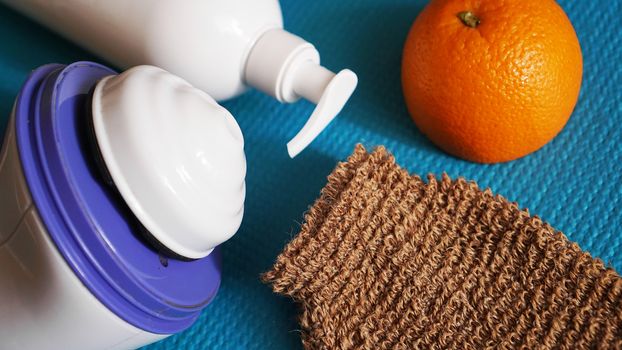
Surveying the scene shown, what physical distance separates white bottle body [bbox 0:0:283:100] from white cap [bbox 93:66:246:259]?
7cm

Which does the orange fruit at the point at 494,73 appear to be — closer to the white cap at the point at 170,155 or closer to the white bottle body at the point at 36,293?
the white cap at the point at 170,155

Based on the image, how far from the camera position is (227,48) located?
1.58 feet

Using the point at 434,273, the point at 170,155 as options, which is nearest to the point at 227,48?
the point at 170,155

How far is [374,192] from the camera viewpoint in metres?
0.47

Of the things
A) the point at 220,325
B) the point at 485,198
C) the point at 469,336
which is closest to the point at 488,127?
the point at 485,198

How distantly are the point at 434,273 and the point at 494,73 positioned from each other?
165mm

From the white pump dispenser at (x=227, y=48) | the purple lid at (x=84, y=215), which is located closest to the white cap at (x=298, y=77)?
the white pump dispenser at (x=227, y=48)

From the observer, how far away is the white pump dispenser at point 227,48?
0.47 metres

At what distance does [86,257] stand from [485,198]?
0.30 meters

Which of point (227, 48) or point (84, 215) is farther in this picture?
point (227, 48)

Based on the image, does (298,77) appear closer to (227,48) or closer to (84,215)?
(227,48)

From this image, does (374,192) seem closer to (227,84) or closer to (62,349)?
(227,84)

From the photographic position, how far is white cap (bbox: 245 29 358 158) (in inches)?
18.5

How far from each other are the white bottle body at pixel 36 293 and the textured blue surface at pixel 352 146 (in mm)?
101
